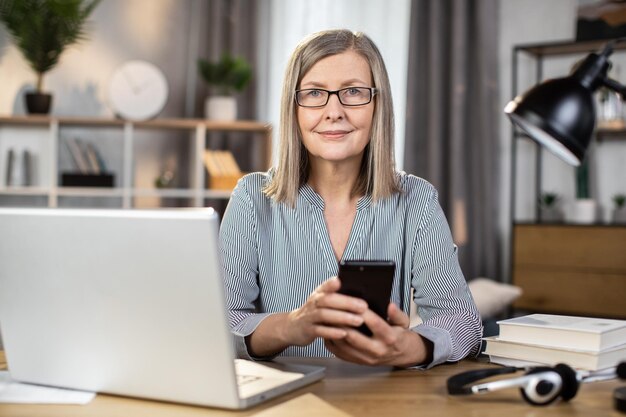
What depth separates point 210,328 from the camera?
104 centimetres

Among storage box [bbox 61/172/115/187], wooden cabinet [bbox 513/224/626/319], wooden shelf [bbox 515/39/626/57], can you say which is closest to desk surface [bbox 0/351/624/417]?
wooden cabinet [bbox 513/224/626/319]

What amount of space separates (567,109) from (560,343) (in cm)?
40

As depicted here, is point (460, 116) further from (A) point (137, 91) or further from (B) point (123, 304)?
(B) point (123, 304)

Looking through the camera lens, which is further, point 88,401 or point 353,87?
point 353,87

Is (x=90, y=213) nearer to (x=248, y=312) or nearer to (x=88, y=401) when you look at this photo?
(x=88, y=401)

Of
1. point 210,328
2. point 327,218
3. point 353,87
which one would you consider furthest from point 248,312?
point 210,328

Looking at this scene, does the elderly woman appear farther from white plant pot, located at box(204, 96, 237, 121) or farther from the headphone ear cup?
white plant pot, located at box(204, 96, 237, 121)

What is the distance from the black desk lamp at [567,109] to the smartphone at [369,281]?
1.02 feet

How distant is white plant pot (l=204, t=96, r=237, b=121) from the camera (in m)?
4.73

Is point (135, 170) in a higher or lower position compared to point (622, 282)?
higher

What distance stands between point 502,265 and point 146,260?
13.1ft

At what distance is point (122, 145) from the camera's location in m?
4.93

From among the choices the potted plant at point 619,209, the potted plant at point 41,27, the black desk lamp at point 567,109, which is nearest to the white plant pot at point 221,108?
the potted plant at point 41,27

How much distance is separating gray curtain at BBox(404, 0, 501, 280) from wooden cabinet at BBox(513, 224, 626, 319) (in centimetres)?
37
